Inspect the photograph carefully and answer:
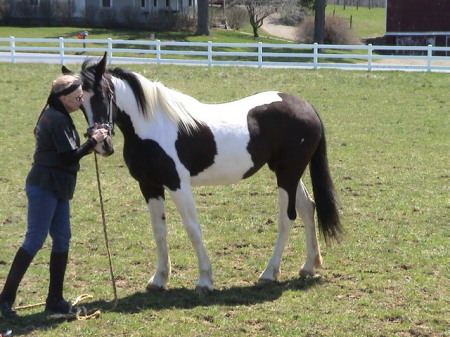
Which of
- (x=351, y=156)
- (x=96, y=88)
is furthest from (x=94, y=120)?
(x=351, y=156)

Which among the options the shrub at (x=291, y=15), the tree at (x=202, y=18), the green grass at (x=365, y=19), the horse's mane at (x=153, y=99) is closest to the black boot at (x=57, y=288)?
the horse's mane at (x=153, y=99)

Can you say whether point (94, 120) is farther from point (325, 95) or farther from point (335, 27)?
point (335, 27)

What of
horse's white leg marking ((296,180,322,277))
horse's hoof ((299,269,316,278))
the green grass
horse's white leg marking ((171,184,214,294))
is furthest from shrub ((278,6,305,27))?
horse's white leg marking ((171,184,214,294))

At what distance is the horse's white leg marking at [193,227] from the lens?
6.61 meters

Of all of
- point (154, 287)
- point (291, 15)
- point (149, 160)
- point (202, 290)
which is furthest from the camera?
point (291, 15)

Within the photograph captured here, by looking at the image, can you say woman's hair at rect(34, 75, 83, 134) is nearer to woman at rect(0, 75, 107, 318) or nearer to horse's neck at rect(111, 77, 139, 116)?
woman at rect(0, 75, 107, 318)

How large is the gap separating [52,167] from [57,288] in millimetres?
1044

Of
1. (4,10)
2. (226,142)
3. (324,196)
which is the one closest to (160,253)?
(226,142)

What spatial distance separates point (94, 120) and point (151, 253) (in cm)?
221

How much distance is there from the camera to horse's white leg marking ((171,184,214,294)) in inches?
260

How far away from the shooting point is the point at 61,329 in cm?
586

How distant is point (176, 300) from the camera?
6582 mm

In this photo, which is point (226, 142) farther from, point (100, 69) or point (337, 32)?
point (337, 32)

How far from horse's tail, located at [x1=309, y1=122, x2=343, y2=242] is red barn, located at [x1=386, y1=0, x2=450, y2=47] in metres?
40.4
